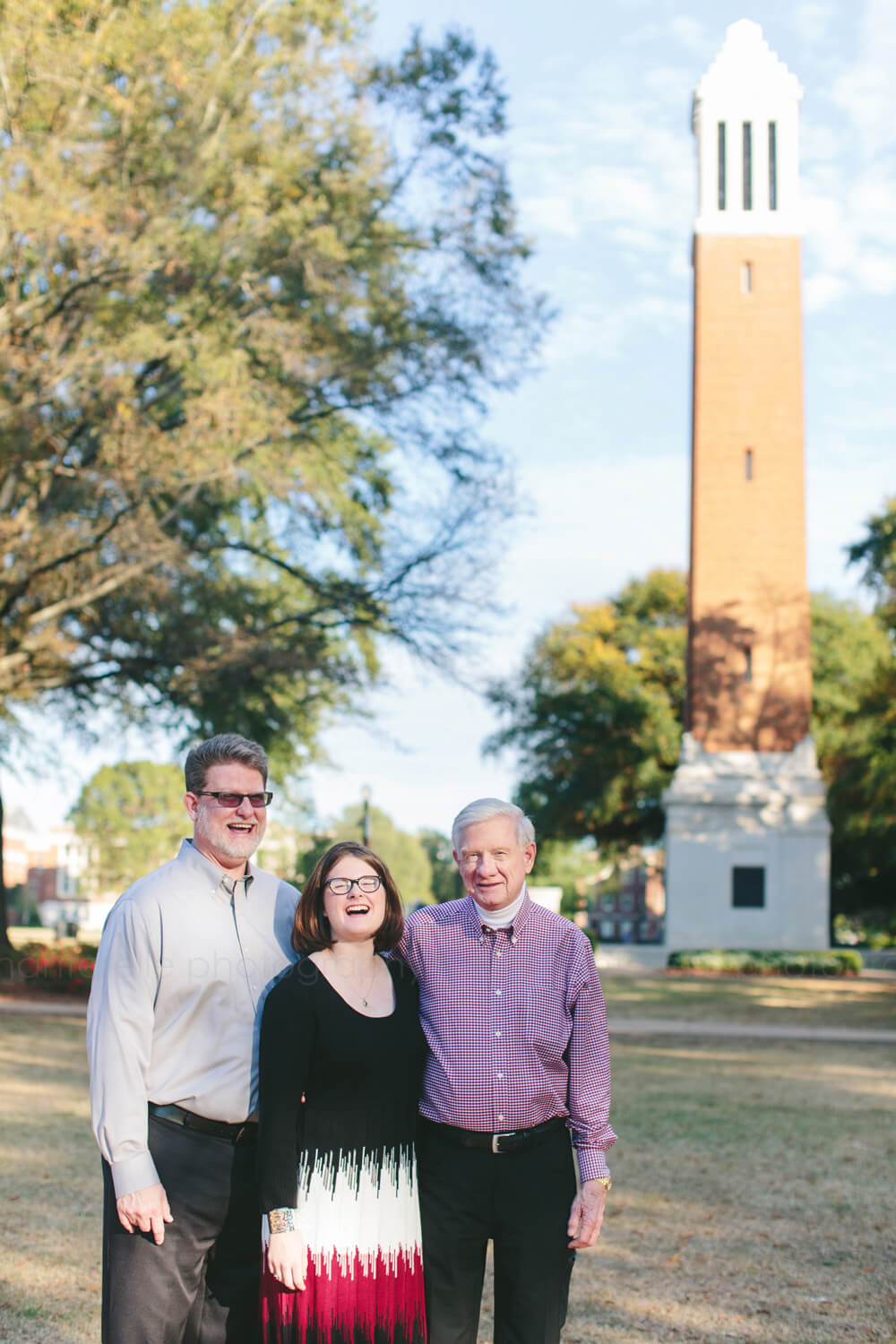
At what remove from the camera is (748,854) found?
101 ft

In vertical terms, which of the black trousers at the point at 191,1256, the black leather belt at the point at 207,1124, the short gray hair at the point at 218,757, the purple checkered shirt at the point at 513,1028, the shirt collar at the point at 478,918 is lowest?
the black trousers at the point at 191,1256

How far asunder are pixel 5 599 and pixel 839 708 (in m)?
27.4

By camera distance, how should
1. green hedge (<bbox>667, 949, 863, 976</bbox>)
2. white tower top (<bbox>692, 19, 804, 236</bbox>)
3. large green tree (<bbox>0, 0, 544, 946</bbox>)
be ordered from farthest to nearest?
1. white tower top (<bbox>692, 19, 804, 236</bbox>)
2. green hedge (<bbox>667, 949, 863, 976</bbox>)
3. large green tree (<bbox>0, 0, 544, 946</bbox>)

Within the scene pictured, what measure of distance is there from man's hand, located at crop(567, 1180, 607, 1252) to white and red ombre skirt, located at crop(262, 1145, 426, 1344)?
Result: 42 centimetres

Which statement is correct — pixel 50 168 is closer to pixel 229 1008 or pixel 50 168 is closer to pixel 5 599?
pixel 5 599

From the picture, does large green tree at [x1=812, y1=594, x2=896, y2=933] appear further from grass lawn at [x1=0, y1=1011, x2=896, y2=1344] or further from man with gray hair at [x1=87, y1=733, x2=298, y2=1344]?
man with gray hair at [x1=87, y1=733, x2=298, y2=1344]

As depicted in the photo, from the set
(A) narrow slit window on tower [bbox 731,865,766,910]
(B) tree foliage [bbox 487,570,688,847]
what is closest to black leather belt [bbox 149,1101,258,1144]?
(A) narrow slit window on tower [bbox 731,865,766,910]

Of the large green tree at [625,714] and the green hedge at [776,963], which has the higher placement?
the large green tree at [625,714]

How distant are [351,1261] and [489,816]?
116 cm

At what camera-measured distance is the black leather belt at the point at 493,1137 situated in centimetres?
350

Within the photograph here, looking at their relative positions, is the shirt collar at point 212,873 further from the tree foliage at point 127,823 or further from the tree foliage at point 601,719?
the tree foliage at point 127,823

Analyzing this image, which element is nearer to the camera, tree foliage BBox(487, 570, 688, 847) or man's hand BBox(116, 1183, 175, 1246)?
man's hand BBox(116, 1183, 175, 1246)

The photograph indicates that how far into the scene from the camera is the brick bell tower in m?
30.7

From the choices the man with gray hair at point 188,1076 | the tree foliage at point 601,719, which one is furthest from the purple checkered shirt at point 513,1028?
the tree foliage at point 601,719
